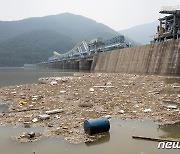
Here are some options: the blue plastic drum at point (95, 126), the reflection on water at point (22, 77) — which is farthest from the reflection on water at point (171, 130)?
the reflection on water at point (22, 77)

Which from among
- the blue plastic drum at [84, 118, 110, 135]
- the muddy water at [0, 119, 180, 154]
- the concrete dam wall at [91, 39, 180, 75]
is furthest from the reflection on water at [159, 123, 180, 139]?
the concrete dam wall at [91, 39, 180, 75]

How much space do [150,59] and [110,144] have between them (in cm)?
3731

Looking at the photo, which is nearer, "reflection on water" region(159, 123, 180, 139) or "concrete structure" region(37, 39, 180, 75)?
"reflection on water" region(159, 123, 180, 139)

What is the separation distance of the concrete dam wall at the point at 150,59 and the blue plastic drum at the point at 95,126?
29.6 metres

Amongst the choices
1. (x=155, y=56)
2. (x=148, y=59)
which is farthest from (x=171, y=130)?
(x=148, y=59)

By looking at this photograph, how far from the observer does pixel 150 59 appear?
43.8 meters

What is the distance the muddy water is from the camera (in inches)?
298

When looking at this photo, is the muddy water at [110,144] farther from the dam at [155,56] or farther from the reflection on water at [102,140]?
the dam at [155,56]

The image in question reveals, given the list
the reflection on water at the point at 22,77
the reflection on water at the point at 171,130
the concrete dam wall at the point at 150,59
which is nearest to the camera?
the reflection on water at the point at 171,130

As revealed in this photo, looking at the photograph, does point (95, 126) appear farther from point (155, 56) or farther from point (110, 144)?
point (155, 56)

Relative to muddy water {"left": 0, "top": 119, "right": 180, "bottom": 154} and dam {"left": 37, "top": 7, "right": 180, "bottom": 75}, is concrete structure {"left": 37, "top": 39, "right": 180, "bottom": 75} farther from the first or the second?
muddy water {"left": 0, "top": 119, "right": 180, "bottom": 154}

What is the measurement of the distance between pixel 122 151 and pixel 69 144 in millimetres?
1704

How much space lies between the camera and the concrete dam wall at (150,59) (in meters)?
37.8

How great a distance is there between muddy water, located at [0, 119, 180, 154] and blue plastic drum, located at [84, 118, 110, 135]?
306 millimetres
